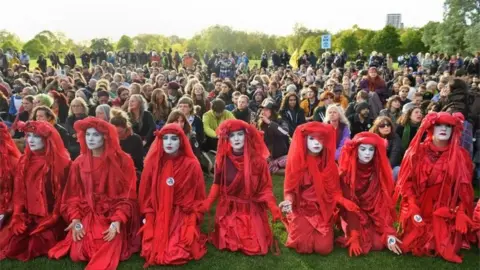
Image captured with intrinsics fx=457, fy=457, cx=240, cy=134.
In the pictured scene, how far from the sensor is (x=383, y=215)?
5.21 metres

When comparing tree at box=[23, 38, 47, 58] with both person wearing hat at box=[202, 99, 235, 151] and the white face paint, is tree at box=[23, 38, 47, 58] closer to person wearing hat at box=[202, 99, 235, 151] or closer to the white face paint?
person wearing hat at box=[202, 99, 235, 151]

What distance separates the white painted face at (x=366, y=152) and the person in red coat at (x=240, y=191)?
1.08 metres

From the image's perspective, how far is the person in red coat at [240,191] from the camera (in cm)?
521

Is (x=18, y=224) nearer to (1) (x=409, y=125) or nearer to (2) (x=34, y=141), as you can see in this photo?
(2) (x=34, y=141)

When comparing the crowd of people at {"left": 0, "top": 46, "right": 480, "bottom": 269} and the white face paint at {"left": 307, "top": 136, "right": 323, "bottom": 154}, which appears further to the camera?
the white face paint at {"left": 307, "top": 136, "right": 323, "bottom": 154}

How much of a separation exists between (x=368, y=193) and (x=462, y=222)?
1.02m

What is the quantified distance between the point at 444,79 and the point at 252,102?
448cm

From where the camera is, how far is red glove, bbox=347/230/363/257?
5074 millimetres

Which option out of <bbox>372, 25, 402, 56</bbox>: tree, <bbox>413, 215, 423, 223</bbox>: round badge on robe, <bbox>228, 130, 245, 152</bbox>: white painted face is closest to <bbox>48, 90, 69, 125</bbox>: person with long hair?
<bbox>228, 130, 245, 152</bbox>: white painted face

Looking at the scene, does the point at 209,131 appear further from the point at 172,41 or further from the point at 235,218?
the point at 172,41

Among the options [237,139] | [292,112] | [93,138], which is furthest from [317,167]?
[292,112]

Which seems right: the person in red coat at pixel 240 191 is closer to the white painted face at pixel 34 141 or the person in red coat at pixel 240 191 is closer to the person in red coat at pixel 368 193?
the person in red coat at pixel 368 193

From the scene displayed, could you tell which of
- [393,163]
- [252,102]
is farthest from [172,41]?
[393,163]

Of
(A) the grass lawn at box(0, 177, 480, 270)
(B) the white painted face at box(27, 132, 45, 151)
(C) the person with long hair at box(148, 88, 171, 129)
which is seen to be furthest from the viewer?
(C) the person with long hair at box(148, 88, 171, 129)
